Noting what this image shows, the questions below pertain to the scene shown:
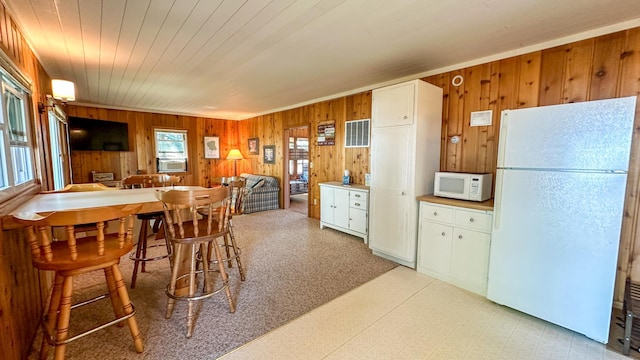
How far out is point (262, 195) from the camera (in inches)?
237

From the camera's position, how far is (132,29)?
2.32m

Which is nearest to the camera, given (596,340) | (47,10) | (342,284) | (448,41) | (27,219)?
(27,219)

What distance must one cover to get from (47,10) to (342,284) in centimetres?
338

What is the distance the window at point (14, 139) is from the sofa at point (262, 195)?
3.56 m

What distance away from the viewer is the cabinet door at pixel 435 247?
275cm

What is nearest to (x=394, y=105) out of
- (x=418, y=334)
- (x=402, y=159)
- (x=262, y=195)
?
(x=402, y=159)

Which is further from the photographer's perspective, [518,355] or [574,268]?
[574,268]

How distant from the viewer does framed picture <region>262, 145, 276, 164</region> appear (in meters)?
6.48

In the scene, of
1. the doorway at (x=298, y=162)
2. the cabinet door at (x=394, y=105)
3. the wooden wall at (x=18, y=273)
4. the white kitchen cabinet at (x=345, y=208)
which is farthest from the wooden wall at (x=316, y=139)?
the wooden wall at (x=18, y=273)

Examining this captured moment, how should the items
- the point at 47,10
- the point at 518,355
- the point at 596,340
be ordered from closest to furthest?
the point at 518,355
the point at 596,340
the point at 47,10

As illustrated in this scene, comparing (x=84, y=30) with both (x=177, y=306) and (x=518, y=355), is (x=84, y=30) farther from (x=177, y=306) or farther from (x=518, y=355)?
(x=518, y=355)

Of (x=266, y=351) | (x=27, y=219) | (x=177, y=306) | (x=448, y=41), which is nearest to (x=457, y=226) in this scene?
(x=448, y=41)

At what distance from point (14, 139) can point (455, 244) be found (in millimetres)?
3949

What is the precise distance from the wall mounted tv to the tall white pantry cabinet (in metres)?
5.74
